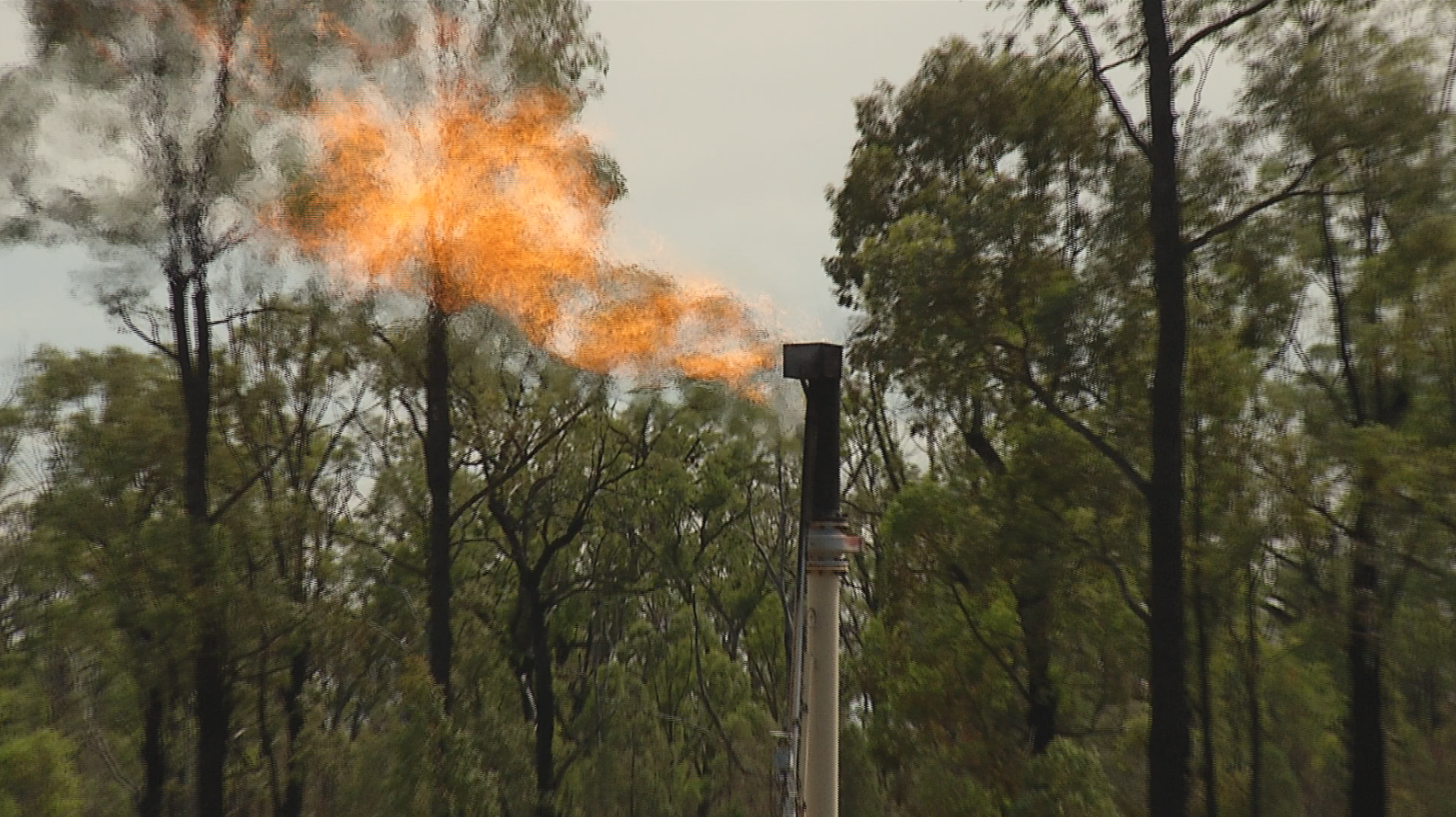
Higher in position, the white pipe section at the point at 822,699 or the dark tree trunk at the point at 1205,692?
the white pipe section at the point at 822,699

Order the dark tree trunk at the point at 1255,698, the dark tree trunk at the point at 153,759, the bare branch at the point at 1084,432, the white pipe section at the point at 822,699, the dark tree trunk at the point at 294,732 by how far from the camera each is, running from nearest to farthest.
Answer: the white pipe section at the point at 822,699 → the bare branch at the point at 1084,432 → the dark tree trunk at the point at 1255,698 → the dark tree trunk at the point at 153,759 → the dark tree trunk at the point at 294,732

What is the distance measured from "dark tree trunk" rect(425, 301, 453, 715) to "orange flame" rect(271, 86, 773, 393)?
643 millimetres

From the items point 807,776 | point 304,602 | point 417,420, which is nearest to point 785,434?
point 417,420

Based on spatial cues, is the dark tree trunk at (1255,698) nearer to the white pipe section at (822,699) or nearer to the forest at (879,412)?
the forest at (879,412)

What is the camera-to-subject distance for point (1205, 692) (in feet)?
52.9

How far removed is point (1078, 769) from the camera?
15133mm

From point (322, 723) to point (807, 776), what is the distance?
1067 inches

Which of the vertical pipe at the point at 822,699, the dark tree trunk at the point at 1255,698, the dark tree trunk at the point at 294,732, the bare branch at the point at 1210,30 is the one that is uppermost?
the bare branch at the point at 1210,30

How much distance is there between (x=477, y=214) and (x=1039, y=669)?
12.6 metres

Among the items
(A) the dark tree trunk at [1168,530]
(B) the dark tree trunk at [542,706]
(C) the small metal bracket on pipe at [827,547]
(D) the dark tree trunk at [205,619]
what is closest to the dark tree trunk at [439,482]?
(D) the dark tree trunk at [205,619]

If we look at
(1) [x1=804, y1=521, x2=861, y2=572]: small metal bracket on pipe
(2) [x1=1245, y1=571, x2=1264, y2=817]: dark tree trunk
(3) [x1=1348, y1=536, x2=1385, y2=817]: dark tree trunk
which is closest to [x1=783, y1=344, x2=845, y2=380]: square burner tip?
(1) [x1=804, y1=521, x2=861, y2=572]: small metal bracket on pipe

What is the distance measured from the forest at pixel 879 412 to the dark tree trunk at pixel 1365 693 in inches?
2.7

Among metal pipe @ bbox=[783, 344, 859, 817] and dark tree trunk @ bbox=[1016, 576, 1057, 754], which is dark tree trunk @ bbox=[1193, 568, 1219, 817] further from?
metal pipe @ bbox=[783, 344, 859, 817]

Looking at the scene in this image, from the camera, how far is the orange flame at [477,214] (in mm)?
18406
